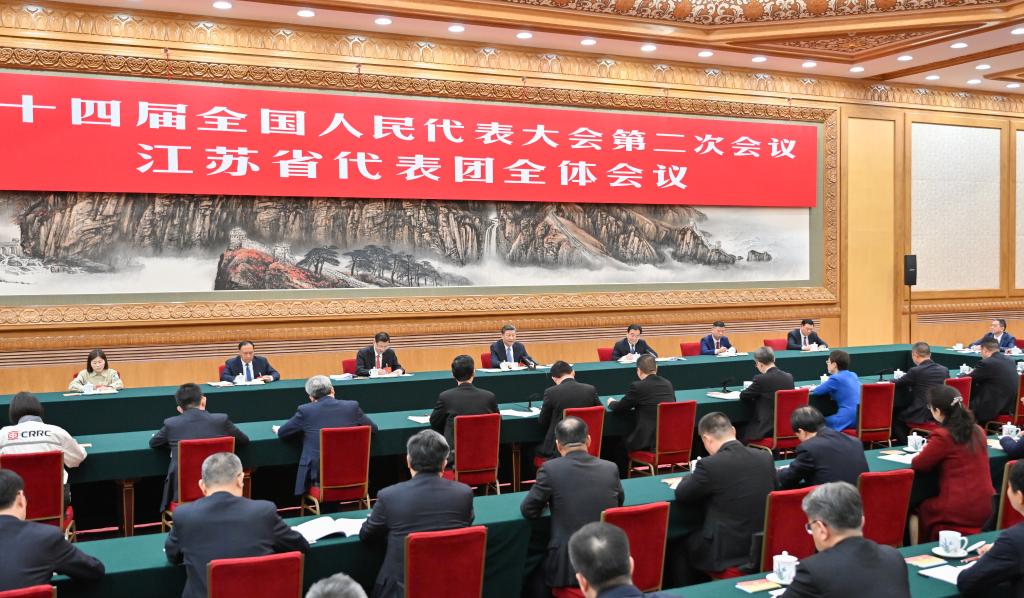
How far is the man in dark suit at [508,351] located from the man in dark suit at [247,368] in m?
2.27

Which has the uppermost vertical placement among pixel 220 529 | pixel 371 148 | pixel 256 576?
pixel 371 148

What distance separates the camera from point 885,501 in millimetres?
4270

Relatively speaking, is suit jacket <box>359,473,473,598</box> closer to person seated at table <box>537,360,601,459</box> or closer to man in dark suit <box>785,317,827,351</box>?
person seated at table <box>537,360,601,459</box>

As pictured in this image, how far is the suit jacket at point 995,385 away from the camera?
26.3 feet

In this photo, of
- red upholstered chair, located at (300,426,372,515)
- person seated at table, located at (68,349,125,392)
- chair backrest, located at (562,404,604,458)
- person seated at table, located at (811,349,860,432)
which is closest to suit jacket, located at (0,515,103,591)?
red upholstered chair, located at (300,426,372,515)

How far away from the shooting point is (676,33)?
11062 millimetres

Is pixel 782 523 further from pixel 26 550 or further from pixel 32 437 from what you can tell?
pixel 32 437

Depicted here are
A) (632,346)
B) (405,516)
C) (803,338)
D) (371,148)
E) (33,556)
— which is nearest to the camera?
(33,556)

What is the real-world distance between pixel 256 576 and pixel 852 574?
2000 mm

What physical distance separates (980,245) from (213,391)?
12.8 metres

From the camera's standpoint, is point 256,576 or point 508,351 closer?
point 256,576

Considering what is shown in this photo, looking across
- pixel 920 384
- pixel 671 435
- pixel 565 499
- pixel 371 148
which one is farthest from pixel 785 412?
pixel 371 148

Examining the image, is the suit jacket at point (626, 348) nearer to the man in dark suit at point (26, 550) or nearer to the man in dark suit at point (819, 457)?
the man in dark suit at point (819, 457)

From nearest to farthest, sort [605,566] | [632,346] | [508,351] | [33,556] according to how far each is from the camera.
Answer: [605,566]
[33,556]
[508,351]
[632,346]
